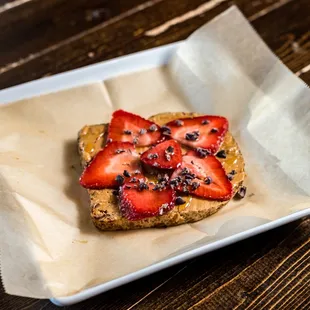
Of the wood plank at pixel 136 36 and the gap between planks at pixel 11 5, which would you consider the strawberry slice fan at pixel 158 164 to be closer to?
the wood plank at pixel 136 36

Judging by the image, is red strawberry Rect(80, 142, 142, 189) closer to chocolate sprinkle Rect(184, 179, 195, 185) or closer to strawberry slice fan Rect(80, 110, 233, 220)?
strawberry slice fan Rect(80, 110, 233, 220)

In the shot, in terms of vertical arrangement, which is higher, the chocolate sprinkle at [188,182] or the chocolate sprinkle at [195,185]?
the chocolate sprinkle at [188,182]

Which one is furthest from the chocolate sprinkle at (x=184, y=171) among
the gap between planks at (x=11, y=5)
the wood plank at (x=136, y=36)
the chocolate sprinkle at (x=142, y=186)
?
the gap between planks at (x=11, y=5)

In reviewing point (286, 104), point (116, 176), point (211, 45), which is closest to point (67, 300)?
point (116, 176)

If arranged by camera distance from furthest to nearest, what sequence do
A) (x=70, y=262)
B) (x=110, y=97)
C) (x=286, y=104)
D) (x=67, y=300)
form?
(x=110, y=97) < (x=286, y=104) < (x=70, y=262) < (x=67, y=300)

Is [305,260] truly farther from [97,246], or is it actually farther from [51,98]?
[51,98]

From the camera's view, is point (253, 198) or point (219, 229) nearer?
point (219, 229)

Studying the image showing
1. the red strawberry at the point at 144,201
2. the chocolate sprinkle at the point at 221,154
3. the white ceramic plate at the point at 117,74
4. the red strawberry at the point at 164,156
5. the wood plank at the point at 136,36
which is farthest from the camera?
the wood plank at the point at 136,36
